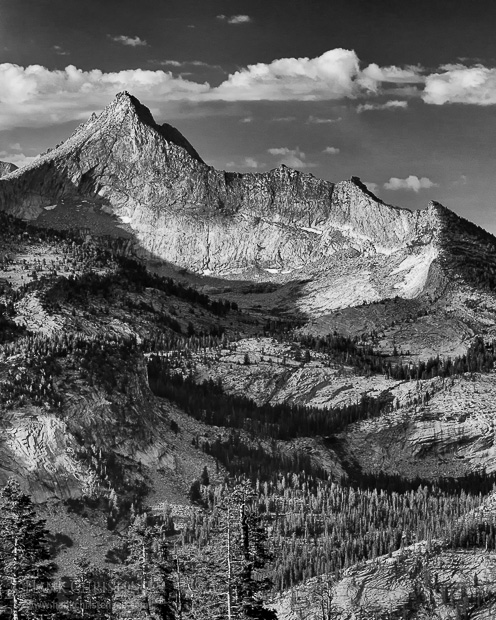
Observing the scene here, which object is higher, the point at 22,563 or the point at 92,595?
the point at 22,563

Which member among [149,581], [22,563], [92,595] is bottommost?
[92,595]

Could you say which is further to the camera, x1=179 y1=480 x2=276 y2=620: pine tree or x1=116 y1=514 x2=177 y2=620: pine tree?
x1=116 y1=514 x2=177 y2=620: pine tree

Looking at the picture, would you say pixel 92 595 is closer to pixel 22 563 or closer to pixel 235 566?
pixel 235 566

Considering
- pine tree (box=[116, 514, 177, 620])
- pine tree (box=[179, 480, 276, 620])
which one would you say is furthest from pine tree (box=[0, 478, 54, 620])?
pine tree (box=[179, 480, 276, 620])

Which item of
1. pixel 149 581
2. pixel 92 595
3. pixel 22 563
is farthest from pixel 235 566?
pixel 92 595

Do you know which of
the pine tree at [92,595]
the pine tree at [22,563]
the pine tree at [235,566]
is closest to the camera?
the pine tree at [22,563]

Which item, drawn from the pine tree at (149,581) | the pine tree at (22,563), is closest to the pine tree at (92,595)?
the pine tree at (149,581)

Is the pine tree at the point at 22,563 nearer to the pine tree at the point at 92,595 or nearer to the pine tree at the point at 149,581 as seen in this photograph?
the pine tree at the point at 149,581

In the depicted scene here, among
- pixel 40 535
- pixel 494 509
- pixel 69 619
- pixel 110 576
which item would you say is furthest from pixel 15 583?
pixel 494 509

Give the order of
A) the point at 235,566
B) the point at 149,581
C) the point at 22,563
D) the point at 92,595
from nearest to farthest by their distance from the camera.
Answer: the point at 22,563 → the point at 235,566 → the point at 149,581 → the point at 92,595

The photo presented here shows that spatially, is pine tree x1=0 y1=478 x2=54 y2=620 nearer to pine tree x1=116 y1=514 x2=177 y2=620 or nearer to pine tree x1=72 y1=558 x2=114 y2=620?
pine tree x1=116 y1=514 x2=177 y2=620
